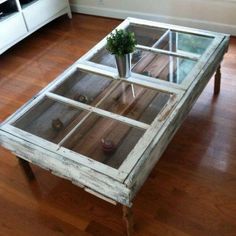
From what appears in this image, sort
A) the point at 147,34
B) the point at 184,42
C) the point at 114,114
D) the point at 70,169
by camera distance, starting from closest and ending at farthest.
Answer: the point at 70,169 → the point at 114,114 → the point at 184,42 → the point at 147,34

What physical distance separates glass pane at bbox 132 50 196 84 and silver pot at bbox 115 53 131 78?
0.10 m

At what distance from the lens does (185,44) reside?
1.92 m

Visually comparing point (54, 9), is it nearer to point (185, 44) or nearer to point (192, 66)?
point (185, 44)

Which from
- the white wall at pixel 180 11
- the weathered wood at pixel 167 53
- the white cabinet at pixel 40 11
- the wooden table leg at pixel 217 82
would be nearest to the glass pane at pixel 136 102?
the weathered wood at pixel 167 53

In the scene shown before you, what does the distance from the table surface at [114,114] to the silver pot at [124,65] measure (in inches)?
1.2

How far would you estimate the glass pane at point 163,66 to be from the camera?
1695 mm

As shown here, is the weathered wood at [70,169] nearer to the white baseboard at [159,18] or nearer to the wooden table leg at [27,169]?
the wooden table leg at [27,169]

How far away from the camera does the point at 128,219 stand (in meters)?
1.35

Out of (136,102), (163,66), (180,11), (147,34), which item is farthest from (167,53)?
(180,11)

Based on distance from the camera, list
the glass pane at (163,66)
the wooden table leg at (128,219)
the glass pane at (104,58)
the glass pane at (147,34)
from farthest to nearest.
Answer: the glass pane at (147,34) < the glass pane at (104,58) < the glass pane at (163,66) < the wooden table leg at (128,219)

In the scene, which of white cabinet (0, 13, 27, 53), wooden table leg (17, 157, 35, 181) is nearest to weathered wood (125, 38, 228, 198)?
wooden table leg (17, 157, 35, 181)

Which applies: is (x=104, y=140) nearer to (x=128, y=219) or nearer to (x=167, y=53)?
(x=128, y=219)

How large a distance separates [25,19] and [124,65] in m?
1.56

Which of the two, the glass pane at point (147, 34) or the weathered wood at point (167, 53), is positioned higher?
the glass pane at point (147, 34)
